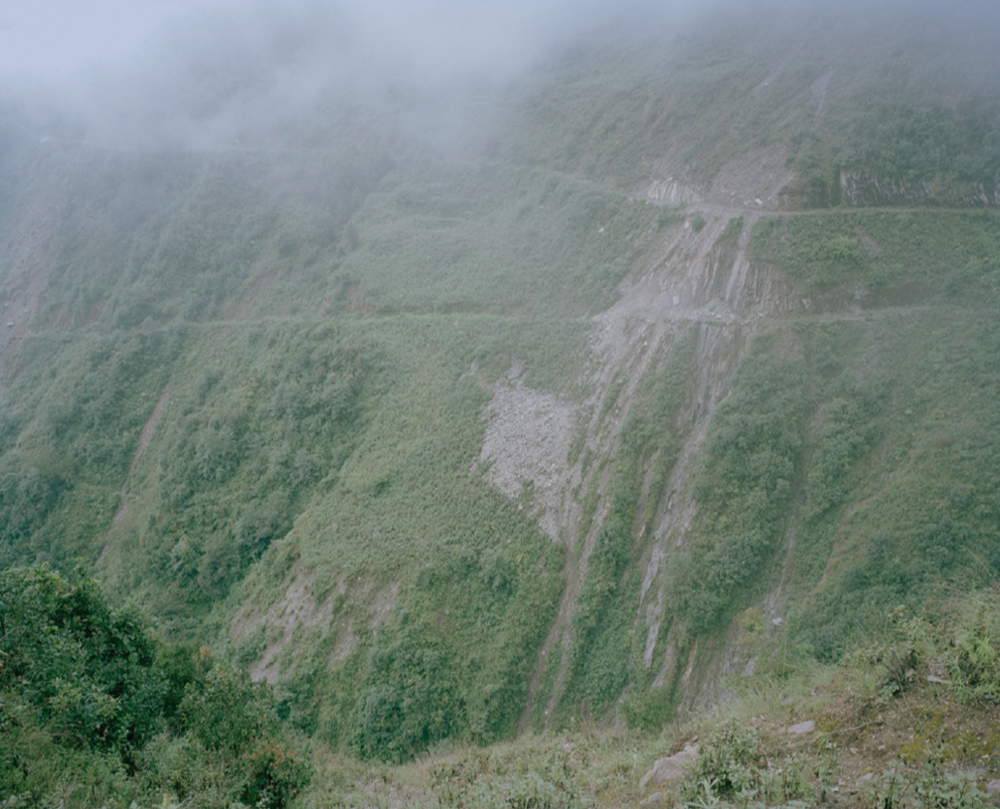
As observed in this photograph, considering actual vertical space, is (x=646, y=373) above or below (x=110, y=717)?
below

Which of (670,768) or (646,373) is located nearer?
(670,768)

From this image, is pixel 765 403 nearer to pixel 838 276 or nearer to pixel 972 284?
pixel 838 276

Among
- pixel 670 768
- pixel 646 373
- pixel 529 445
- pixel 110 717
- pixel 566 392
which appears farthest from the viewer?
pixel 566 392

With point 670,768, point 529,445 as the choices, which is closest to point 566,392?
point 529,445

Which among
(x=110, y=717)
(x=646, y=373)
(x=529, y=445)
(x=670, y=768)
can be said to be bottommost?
(x=529, y=445)

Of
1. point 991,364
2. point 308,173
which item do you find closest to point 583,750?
point 991,364

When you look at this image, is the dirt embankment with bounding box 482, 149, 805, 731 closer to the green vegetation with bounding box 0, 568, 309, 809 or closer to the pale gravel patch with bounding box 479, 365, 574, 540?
the pale gravel patch with bounding box 479, 365, 574, 540

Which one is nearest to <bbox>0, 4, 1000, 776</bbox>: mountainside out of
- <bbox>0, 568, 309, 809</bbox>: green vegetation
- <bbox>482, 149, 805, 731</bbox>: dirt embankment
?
<bbox>482, 149, 805, 731</bbox>: dirt embankment

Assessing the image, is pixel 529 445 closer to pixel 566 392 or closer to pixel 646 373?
pixel 566 392

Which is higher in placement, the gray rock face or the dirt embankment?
the gray rock face

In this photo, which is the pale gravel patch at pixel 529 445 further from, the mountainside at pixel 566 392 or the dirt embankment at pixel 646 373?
the mountainside at pixel 566 392
